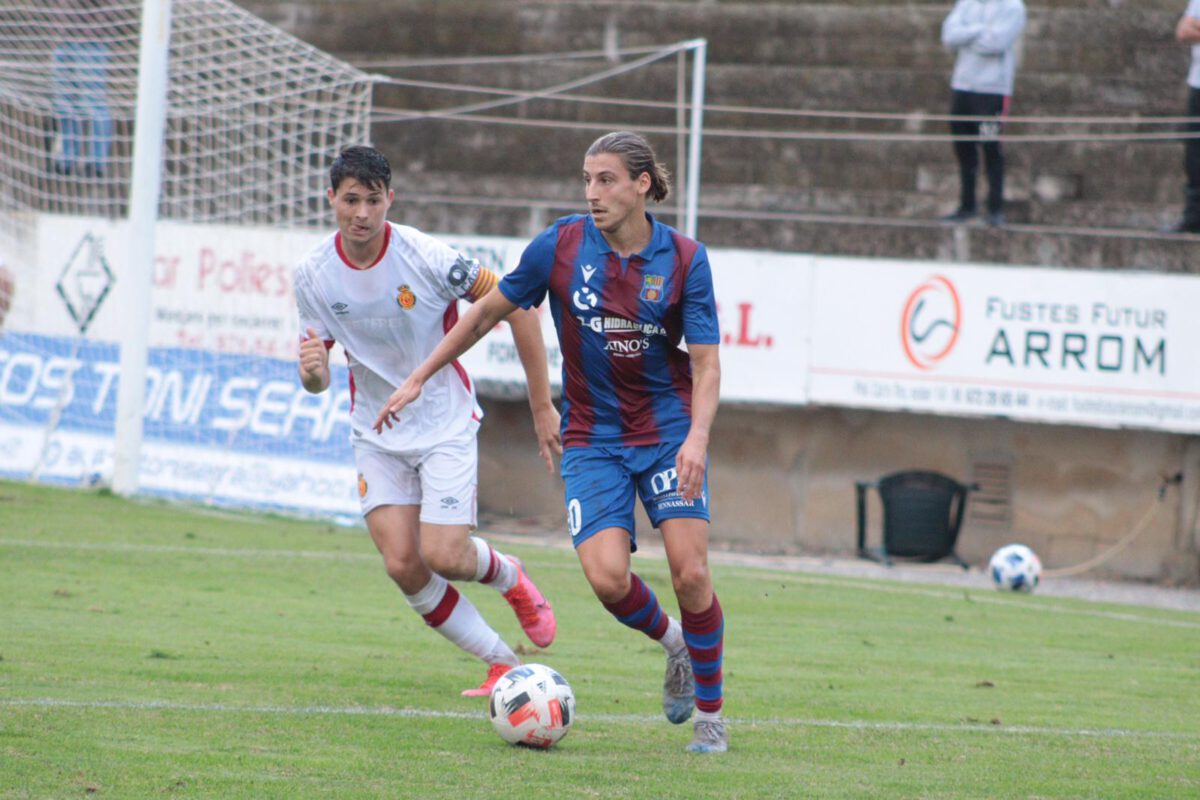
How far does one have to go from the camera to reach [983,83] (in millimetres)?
16578

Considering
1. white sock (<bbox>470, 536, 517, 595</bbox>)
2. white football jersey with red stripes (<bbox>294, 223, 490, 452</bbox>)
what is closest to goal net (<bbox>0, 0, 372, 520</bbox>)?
white sock (<bbox>470, 536, 517, 595</bbox>)

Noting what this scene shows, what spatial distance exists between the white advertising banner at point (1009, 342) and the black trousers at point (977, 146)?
1.52 metres

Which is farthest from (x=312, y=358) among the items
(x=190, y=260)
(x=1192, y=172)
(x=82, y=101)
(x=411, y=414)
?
(x=82, y=101)

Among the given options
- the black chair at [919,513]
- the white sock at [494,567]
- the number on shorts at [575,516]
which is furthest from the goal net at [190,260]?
the number on shorts at [575,516]

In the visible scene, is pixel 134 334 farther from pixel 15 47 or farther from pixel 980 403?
pixel 980 403

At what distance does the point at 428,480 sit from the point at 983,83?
1083 cm

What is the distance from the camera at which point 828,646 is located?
984 cm

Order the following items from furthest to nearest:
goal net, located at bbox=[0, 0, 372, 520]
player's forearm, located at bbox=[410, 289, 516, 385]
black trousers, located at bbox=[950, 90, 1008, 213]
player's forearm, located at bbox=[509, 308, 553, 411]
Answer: black trousers, located at bbox=[950, 90, 1008, 213] → goal net, located at bbox=[0, 0, 372, 520] → player's forearm, located at bbox=[509, 308, 553, 411] → player's forearm, located at bbox=[410, 289, 516, 385]

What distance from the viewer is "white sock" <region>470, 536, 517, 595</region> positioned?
7.38 metres

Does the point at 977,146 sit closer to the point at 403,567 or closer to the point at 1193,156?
the point at 1193,156

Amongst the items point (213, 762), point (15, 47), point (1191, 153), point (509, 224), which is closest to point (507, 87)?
point (509, 224)

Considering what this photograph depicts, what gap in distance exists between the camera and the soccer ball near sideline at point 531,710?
20.3 ft

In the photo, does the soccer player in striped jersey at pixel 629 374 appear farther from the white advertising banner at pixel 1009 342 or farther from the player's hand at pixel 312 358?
the white advertising banner at pixel 1009 342

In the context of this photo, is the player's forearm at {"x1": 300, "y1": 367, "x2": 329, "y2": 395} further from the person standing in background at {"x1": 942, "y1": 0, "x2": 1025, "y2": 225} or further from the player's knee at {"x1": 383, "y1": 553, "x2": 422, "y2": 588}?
the person standing in background at {"x1": 942, "y1": 0, "x2": 1025, "y2": 225}
